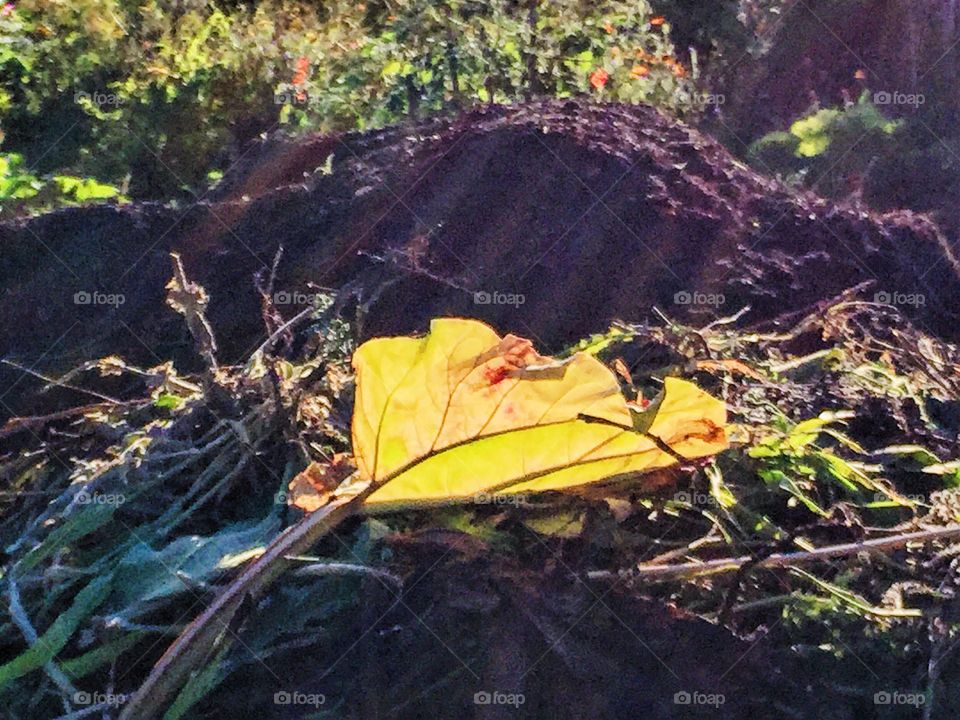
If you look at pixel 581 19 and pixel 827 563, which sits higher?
pixel 581 19

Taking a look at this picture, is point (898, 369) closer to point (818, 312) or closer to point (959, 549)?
point (818, 312)

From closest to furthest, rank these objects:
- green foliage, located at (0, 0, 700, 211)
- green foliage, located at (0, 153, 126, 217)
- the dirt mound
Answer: the dirt mound → green foliage, located at (0, 153, 126, 217) → green foliage, located at (0, 0, 700, 211)

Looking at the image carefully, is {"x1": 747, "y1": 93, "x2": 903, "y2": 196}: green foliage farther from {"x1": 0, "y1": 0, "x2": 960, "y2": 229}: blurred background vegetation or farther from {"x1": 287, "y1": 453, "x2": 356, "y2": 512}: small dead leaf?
{"x1": 287, "y1": 453, "x2": 356, "y2": 512}: small dead leaf

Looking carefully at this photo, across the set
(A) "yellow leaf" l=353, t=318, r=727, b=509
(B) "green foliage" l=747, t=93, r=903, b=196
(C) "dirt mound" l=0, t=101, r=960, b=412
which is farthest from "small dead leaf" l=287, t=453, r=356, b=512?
(B) "green foliage" l=747, t=93, r=903, b=196

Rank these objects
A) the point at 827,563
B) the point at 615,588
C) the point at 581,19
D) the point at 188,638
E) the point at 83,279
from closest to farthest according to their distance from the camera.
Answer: the point at 188,638 → the point at 615,588 → the point at 827,563 → the point at 83,279 → the point at 581,19

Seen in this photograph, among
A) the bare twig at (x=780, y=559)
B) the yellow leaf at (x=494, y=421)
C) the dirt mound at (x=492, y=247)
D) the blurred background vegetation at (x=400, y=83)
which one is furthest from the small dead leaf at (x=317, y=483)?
the blurred background vegetation at (x=400, y=83)

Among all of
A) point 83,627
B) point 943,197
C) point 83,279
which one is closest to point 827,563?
point 83,627
